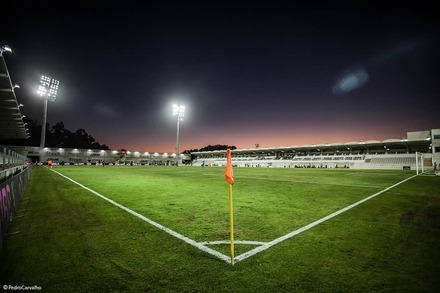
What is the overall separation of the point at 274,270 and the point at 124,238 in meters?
3.17

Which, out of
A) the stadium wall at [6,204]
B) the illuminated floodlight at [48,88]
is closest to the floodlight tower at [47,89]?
the illuminated floodlight at [48,88]

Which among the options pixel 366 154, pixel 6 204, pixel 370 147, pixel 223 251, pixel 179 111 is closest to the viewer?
pixel 223 251

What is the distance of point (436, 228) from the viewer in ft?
16.9

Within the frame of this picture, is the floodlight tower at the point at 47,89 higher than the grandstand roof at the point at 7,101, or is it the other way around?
the floodlight tower at the point at 47,89

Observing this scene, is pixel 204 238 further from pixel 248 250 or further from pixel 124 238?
pixel 124 238

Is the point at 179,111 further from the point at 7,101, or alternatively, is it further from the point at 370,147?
the point at 7,101

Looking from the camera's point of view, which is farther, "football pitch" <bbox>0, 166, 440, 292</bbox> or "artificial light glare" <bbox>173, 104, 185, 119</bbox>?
"artificial light glare" <bbox>173, 104, 185, 119</bbox>

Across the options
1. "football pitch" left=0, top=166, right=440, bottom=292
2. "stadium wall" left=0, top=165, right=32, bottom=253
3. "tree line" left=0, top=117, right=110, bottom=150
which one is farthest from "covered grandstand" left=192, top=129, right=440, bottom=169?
"tree line" left=0, top=117, right=110, bottom=150

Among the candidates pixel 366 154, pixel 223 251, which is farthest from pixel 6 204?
pixel 366 154

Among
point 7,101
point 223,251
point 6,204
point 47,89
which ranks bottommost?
point 223,251

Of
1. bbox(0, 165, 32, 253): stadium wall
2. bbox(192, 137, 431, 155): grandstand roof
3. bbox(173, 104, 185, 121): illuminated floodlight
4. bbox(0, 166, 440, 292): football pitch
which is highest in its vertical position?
bbox(173, 104, 185, 121): illuminated floodlight

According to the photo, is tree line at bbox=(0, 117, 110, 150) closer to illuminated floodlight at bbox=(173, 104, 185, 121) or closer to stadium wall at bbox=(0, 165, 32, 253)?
illuminated floodlight at bbox=(173, 104, 185, 121)

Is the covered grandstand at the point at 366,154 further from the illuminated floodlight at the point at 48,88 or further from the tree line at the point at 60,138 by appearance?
the tree line at the point at 60,138

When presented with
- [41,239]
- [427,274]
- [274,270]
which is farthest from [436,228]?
[41,239]
